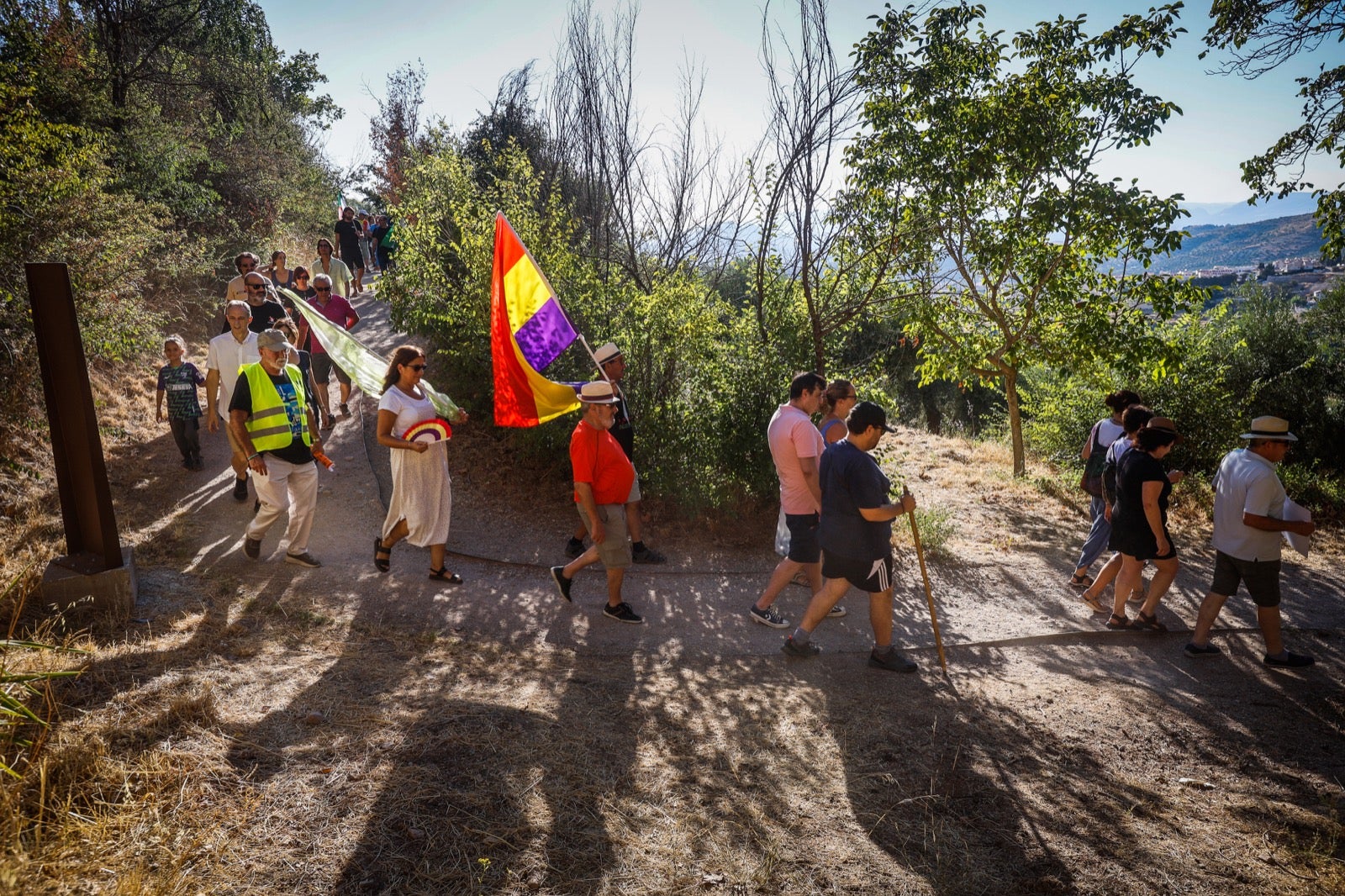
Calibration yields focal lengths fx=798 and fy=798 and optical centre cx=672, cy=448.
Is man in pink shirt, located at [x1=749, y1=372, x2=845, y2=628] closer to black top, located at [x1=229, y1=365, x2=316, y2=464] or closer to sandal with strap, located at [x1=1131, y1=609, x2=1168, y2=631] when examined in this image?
sandal with strap, located at [x1=1131, y1=609, x2=1168, y2=631]

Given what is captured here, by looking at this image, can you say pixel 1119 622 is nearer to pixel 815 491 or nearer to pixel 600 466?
pixel 815 491

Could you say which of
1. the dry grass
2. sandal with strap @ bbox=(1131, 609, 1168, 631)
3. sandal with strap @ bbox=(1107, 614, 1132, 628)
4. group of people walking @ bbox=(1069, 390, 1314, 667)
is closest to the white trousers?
the dry grass

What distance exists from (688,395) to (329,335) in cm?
372

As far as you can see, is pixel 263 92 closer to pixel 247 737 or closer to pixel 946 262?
pixel 946 262

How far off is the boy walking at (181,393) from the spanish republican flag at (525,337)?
4125mm

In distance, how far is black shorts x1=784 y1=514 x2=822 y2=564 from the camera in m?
6.01

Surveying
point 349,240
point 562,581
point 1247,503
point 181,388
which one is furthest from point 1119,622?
point 349,240

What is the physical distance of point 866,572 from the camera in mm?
5156

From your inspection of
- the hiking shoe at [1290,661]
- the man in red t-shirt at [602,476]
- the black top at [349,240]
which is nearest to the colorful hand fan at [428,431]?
the man in red t-shirt at [602,476]

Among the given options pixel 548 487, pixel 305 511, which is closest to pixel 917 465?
pixel 548 487

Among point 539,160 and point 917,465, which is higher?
point 539,160

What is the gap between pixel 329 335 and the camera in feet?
23.9

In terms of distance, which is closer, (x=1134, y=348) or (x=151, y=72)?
(x=1134, y=348)

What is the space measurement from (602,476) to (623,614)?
122 centimetres
